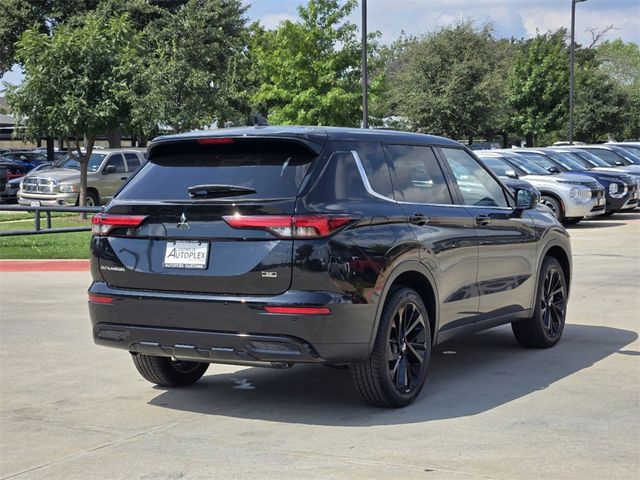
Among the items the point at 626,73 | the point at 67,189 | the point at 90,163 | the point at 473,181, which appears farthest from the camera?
the point at 626,73

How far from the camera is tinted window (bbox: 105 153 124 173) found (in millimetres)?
30422

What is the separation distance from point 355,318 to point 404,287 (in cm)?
71

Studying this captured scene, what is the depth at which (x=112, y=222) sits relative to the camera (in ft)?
22.2

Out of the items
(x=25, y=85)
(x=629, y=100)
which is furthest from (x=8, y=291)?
(x=629, y=100)

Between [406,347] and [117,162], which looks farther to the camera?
[117,162]

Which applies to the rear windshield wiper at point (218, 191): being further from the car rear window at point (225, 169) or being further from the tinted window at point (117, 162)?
the tinted window at point (117, 162)

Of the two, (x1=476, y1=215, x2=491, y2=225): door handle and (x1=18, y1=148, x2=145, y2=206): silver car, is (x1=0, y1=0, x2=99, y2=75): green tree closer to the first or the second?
(x1=18, y1=148, x2=145, y2=206): silver car

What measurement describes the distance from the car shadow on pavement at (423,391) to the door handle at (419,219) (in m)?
1.21

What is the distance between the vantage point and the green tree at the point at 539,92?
181 ft

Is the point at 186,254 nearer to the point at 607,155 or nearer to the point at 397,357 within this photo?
the point at 397,357

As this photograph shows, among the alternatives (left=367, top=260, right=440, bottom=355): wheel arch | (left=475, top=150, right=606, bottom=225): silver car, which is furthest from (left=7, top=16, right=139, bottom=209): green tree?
(left=367, top=260, right=440, bottom=355): wheel arch

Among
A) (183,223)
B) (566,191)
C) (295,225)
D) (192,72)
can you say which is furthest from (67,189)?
(295,225)

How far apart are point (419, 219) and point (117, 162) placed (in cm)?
2468

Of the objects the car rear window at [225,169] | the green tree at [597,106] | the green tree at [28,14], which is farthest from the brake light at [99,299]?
the green tree at [597,106]
